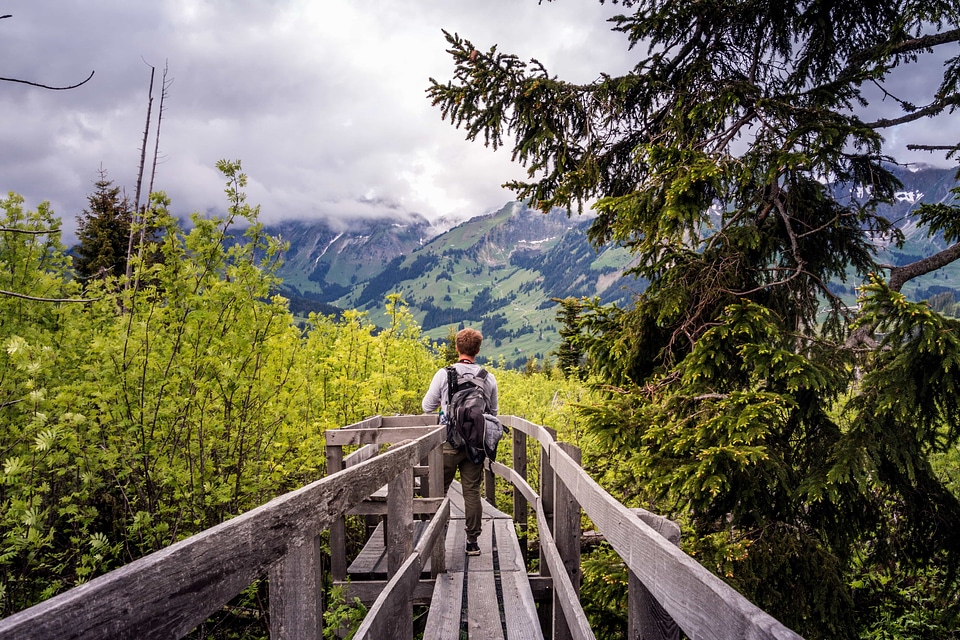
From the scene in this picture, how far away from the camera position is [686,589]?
1274 millimetres

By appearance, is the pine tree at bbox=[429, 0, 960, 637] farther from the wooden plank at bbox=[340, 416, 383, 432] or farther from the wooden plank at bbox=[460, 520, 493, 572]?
the wooden plank at bbox=[340, 416, 383, 432]

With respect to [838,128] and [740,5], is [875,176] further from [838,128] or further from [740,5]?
[740,5]

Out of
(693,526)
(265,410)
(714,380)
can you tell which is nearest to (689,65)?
(714,380)

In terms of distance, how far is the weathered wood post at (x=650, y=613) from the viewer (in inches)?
66.3

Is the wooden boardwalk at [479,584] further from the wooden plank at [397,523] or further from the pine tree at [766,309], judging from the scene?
the pine tree at [766,309]

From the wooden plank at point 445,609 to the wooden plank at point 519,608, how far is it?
1.27 ft

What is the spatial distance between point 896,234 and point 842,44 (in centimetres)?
233

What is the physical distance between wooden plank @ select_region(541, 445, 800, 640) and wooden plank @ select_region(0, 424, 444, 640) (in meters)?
1.07

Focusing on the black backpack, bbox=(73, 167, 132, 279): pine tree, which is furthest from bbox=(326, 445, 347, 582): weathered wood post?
bbox=(73, 167, 132, 279): pine tree

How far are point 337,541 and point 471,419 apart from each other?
1782 millimetres

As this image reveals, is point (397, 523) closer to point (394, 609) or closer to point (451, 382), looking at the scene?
point (394, 609)

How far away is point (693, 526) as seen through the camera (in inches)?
209

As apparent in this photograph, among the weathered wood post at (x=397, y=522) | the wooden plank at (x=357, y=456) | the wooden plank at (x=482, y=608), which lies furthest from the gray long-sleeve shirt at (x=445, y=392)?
the weathered wood post at (x=397, y=522)

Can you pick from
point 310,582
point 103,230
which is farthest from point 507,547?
point 103,230
